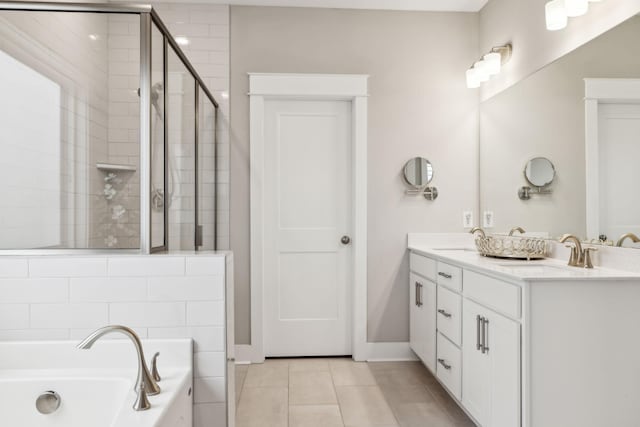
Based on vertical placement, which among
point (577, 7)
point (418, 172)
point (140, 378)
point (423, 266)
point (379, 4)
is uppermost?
point (379, 4)

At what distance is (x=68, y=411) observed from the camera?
149cm

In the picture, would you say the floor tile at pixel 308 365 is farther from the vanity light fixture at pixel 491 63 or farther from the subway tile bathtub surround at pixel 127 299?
the vanity light fixture at pixel 491 63

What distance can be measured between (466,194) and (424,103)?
2.57 feet

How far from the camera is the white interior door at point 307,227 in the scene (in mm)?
3371

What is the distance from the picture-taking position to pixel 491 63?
295cm

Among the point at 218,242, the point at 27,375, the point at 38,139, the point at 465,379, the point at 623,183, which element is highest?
the point at 38,139

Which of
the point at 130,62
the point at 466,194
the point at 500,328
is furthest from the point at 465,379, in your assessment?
the point at 130,62

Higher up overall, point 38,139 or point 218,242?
point 38,139

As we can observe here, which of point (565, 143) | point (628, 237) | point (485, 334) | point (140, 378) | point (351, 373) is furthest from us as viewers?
point (351, 373)

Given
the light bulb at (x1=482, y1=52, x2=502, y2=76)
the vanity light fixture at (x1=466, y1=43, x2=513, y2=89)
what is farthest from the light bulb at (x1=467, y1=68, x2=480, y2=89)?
the light bulb at (x1=482, y1=52, x2=502, y2=76)

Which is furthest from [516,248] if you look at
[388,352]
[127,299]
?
[127,299]

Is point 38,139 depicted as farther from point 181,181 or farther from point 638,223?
point 638,223

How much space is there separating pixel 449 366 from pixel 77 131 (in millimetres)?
2224

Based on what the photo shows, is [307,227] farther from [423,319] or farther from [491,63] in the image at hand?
[491,63]
